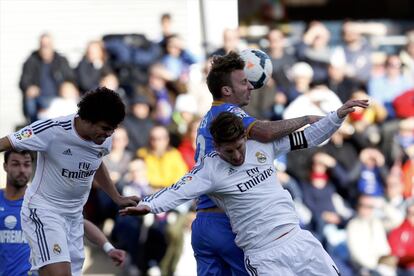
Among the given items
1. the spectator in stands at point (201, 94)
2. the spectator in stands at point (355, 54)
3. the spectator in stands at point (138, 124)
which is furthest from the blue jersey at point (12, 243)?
the spectator in stands at point (355, 54)

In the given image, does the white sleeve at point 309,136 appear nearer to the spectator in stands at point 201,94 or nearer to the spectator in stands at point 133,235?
the spectator in stands at point 133,235

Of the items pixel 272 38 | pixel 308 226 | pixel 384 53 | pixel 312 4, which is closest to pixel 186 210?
pixel 308 226

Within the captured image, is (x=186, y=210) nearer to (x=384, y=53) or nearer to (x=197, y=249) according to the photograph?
(x=384, y=53)

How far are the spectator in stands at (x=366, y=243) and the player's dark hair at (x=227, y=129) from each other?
6.69 metres

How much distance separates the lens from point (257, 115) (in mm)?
14781

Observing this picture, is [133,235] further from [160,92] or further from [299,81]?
[299,81]

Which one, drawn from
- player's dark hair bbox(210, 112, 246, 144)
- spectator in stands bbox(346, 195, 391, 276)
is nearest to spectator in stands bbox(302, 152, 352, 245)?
spectator in stands bbox(346, 195, 391, 276)

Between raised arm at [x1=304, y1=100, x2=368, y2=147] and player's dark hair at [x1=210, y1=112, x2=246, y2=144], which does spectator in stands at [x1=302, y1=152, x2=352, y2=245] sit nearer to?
raised arm at [x1=304, y1=100, x2=368, y2=147]

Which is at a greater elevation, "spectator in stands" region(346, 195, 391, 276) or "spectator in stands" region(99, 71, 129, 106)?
"spectator in stands" region(99, 71, 129, 106)

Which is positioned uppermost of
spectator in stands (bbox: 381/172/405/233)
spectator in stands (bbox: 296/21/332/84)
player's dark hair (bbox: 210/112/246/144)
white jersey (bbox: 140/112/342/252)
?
player's dark hair (bbox: 210/112/246/144)

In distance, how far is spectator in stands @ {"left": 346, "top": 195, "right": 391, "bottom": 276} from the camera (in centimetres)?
1441

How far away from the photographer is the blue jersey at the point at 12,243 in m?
10.0

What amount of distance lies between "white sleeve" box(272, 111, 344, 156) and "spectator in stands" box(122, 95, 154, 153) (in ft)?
19.7

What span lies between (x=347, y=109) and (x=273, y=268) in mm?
1252
